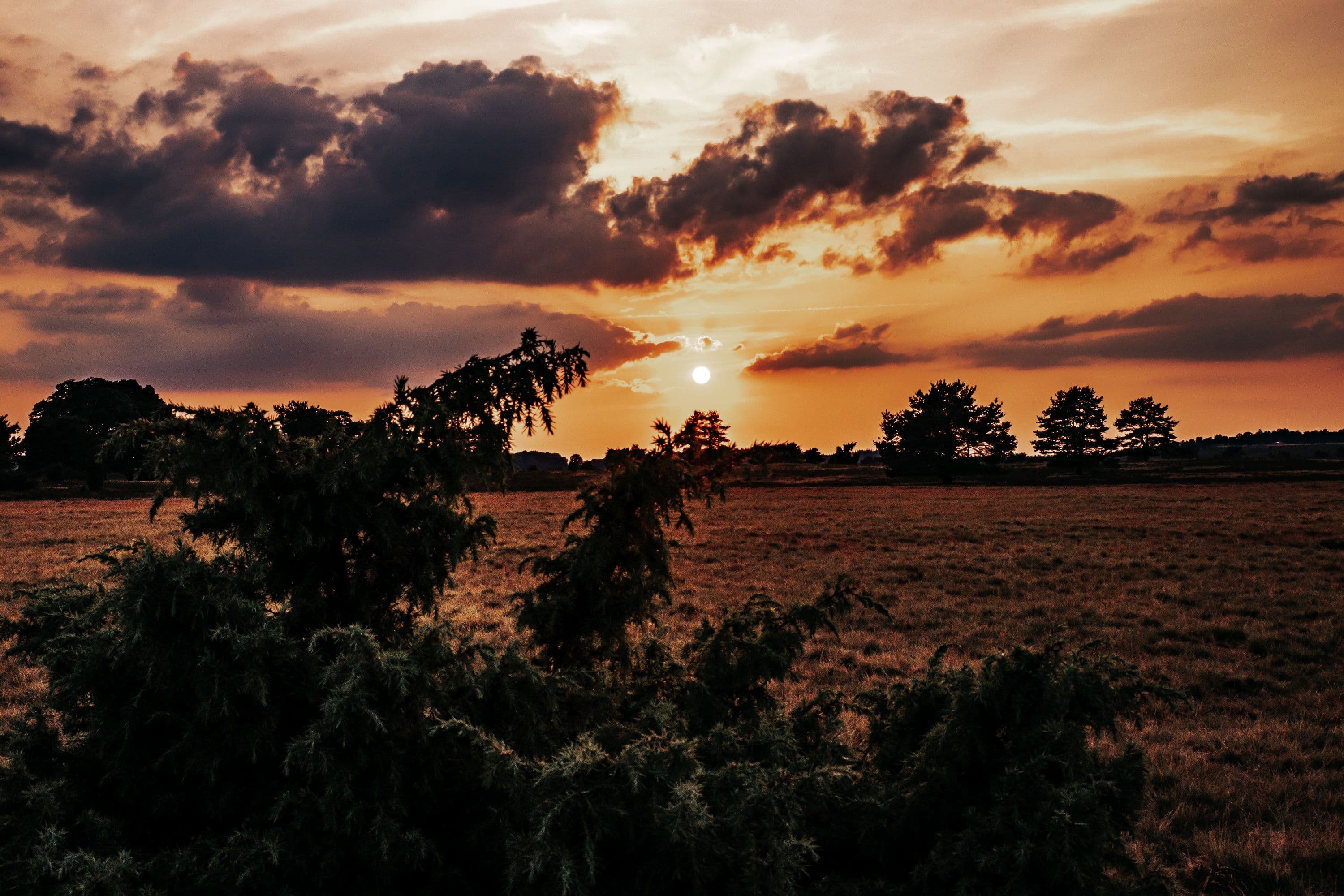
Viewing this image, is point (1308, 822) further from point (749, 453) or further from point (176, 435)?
point (176, 435)

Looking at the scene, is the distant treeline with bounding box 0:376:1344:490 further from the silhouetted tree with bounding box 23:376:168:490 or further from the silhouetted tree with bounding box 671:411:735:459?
the silhouetted tree with bounding box 671:411:735:459

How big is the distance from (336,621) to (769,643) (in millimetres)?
2613

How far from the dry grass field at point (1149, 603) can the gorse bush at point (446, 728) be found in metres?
1.20

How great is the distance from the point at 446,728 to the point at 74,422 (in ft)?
343

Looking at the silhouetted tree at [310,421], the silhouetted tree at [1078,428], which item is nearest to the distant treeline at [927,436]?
the silhouetted tree at [1078,428]

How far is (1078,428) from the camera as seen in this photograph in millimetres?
112938

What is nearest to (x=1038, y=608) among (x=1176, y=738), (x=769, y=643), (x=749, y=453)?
(x=1176, y=738)

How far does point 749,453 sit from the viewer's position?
12.7ft


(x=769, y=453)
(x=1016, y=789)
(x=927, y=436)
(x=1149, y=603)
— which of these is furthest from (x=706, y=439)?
(x=927, y=436)

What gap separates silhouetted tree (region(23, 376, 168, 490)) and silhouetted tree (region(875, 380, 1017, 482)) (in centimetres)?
8729

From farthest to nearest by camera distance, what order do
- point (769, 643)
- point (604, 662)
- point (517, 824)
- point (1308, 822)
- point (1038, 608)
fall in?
point (1038, 608), point (1308, 822), point (604, 662), point (769, 643), point (517, 824)

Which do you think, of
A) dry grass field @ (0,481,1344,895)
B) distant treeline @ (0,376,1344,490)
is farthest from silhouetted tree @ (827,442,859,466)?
dry grass field @ (0,481,1344,895)

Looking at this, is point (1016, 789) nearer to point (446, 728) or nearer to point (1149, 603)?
point (446, 728)

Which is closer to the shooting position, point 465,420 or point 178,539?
point 178,539
